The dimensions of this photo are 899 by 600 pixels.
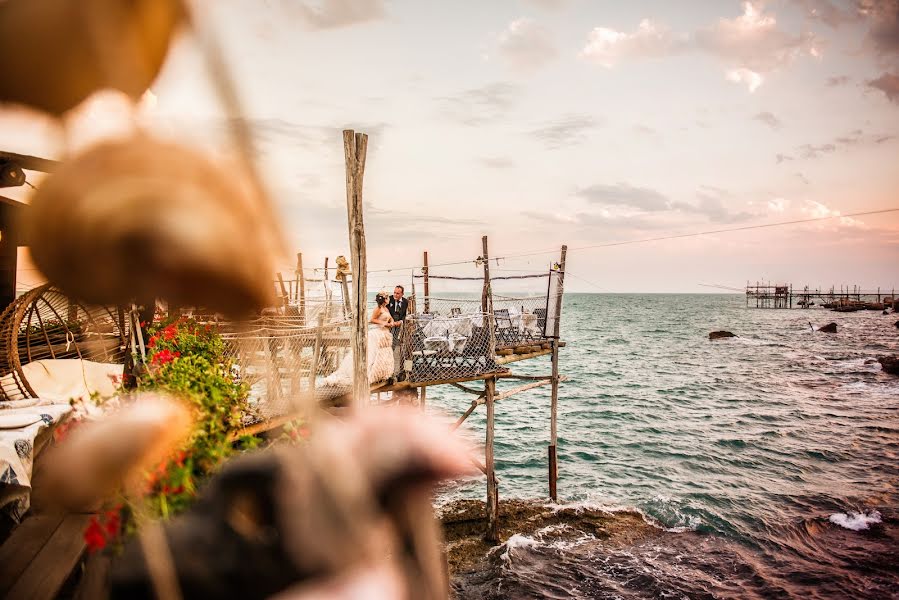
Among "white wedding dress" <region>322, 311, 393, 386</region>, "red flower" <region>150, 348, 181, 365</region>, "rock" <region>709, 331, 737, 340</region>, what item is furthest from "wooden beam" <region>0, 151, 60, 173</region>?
"rock" <region>709, 331, 737, 340</region>

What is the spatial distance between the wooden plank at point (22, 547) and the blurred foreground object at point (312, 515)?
284 cm

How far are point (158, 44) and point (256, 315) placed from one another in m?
0.25

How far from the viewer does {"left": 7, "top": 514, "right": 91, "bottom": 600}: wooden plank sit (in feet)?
8.21

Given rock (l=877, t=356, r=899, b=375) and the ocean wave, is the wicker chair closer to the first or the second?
the ocean wave

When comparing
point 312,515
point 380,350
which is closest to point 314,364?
point 312,515

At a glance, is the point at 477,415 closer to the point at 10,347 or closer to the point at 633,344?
the point at 10,347

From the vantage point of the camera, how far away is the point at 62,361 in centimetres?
713

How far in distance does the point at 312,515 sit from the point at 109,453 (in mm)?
207

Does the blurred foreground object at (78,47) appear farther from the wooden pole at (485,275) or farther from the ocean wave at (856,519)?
the ocean wave at (856,519)

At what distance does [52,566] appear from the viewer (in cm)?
267

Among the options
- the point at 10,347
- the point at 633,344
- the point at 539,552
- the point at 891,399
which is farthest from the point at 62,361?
the point at 633,344

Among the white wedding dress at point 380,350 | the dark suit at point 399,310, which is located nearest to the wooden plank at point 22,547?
the white wedding dress at point 380,350

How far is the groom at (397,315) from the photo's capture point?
1221 centimetres

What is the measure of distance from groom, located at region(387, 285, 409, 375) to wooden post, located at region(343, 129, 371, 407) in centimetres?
550
